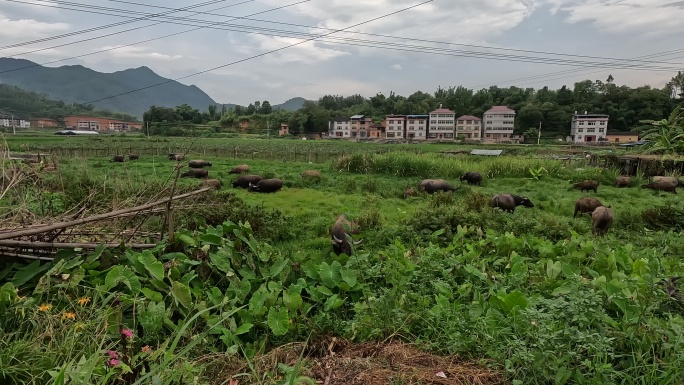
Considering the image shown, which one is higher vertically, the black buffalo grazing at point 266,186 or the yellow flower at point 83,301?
the yellow flower at point 83,301

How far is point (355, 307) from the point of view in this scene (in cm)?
325

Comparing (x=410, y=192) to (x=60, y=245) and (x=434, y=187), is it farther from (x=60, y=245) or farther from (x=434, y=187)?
(x=60, y=245)

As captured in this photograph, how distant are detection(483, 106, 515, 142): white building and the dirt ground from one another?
226 feet

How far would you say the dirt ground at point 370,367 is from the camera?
91.0 inches

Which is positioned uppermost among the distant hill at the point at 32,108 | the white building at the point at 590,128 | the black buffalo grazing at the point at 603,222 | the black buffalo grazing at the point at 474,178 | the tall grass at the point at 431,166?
the distant hill at the point at 32,108

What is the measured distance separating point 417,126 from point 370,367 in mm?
72767

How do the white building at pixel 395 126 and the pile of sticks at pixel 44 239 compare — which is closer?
the pile of sticks at pixel 44 239

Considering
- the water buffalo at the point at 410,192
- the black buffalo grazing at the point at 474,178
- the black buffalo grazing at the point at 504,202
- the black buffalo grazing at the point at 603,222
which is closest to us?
the black buffalo grazing at the point at 603,222

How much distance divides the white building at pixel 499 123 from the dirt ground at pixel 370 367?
68740 mm

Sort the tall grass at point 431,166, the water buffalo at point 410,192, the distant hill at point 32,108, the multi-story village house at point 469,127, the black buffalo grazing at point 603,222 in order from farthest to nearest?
the multi-story village house at point 469,127 < the distant hill at point 32,108 < the tall grass at point 431,166 < the water buffalo at point 410,192 < the black buffalo grazing at point 603,222

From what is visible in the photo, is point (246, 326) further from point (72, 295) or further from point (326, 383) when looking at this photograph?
point (72, 295)

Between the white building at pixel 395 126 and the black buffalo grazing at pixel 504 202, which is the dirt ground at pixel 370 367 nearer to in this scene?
the black buffalo grazing at pixel 504 202

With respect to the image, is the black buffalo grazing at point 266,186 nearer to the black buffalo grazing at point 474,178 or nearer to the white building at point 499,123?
the black buffalo grazing at point 474,178

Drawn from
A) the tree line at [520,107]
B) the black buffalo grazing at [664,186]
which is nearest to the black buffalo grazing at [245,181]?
the black buffalo grazing at [664,186]
